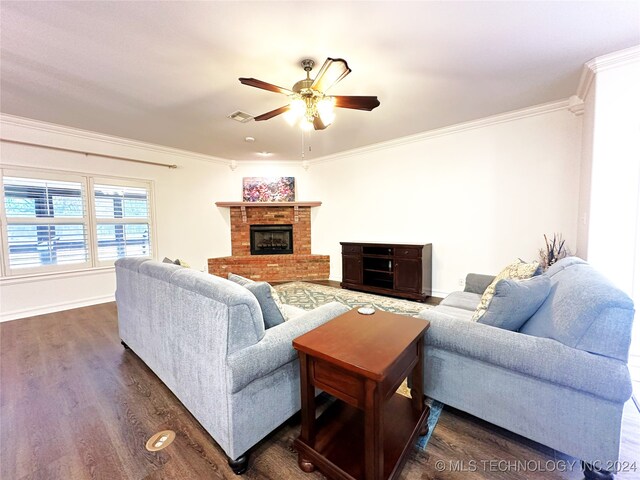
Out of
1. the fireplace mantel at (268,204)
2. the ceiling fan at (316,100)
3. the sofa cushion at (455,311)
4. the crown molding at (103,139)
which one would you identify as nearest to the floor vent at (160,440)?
the sofa cushion at (455,311)

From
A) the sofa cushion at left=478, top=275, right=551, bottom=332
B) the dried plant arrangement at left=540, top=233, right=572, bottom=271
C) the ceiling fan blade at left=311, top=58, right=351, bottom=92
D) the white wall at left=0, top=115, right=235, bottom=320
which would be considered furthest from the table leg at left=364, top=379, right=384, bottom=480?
the white wall at left=0, top=115, right=235, bottom=320

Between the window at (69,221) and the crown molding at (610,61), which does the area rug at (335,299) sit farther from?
the crown molding at (610,61)

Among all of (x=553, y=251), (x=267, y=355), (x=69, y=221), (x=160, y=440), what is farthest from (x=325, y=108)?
(x=69, y=221)

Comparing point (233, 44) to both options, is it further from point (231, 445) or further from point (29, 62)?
point (231, 445)

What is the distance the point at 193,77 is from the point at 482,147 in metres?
3.67

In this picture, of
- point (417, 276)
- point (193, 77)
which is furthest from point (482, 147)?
point (193, 77)

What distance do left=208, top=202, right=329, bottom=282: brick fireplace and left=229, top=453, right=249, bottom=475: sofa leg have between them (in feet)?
13.4

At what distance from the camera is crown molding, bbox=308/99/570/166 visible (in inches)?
121

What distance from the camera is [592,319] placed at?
1168 mm

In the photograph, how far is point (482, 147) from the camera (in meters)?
3.59

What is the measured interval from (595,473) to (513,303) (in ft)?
2.55

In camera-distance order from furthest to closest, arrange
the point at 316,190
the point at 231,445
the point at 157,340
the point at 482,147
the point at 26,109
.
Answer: the point at 316,190
the point at 482,147
the point at 26,109
the point at 157,340
the point at 231,445

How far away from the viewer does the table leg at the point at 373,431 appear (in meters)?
1.04

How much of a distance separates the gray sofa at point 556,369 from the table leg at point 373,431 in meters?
0.70
